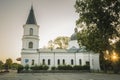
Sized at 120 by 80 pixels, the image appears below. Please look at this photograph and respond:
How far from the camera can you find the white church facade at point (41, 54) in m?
62.9

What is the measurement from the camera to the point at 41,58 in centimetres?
6581

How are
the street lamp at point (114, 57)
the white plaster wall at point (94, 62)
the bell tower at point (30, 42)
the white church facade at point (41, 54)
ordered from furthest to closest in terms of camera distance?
the bell tower at point (30, 42)
the white church facade at point (41, 54)
the white plaster wall at point (94, 62)
the street lamp at point (114, 57)

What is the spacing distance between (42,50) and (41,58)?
300 centimetres

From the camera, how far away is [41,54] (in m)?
65.9

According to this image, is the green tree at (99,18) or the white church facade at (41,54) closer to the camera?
the green tree at (99,18)

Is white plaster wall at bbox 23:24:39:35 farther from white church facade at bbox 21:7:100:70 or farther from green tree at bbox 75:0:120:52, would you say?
green tree at bbox 75:0:120:52

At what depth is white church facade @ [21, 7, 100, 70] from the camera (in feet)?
206

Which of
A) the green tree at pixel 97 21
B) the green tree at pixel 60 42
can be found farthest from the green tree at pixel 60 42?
the green tree at pixel 97 21

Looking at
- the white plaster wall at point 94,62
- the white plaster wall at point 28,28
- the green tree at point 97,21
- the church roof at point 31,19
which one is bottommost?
the white plaster wall at point 94,62

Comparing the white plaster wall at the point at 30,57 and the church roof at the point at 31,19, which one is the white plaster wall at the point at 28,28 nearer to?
the church roof at the point at 31,19

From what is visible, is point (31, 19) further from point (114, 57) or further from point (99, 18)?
point (99, 18)

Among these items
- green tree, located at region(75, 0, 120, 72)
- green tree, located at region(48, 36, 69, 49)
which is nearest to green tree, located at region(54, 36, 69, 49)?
green tree, located at region(48, 36, 69, 49)

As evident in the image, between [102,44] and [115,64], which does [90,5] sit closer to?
[102,44]

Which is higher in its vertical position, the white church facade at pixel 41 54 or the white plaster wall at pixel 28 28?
the white plaster wall at pixel 28 28
